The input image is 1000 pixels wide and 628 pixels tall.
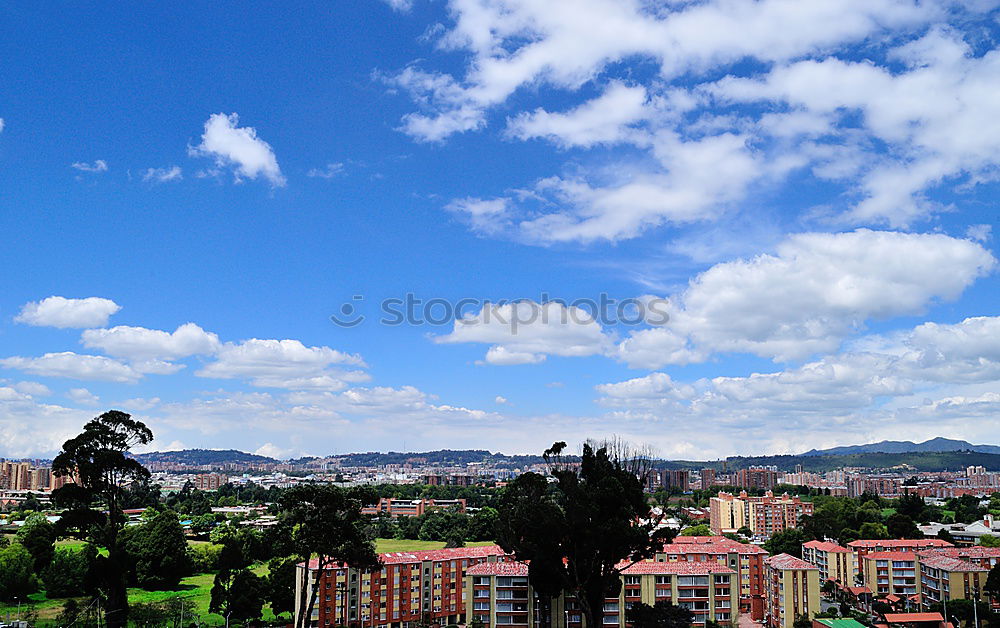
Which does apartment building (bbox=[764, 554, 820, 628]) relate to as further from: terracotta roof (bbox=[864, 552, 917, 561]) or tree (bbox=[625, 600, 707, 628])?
terracotta roof (bbox=[864, 552, 917, 561])

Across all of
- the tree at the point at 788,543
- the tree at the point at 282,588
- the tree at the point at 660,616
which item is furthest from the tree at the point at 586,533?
the tree at the point at 788,543

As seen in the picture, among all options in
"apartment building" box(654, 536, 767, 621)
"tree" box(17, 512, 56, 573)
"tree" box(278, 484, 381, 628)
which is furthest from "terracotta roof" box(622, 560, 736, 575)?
"tree" box(17, 512, 56, 573)

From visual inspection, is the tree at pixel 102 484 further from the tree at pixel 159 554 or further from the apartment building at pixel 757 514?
the apartment building at pixel 757 514

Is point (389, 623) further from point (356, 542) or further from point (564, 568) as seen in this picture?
point (356, 542)

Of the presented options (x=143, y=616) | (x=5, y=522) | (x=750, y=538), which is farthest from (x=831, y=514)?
(x=5, y=522)

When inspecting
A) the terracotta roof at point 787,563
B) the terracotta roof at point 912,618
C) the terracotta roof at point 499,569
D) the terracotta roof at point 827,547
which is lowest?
the terracotta roof at point 912,618

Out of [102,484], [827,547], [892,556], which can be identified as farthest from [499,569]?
[827,547]
